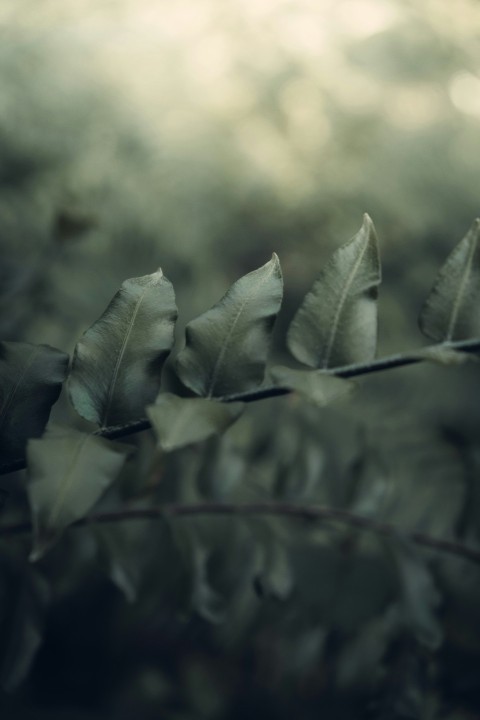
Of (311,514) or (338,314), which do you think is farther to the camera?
(311,514)

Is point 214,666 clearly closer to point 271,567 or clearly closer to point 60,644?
point 60,644

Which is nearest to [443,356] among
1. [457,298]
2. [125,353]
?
[457,298]

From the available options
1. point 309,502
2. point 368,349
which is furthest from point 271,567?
point 368,349

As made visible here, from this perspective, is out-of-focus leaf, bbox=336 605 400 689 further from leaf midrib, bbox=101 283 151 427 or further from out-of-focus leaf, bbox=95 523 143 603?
leaf midrib, bbox=101 283 151 427

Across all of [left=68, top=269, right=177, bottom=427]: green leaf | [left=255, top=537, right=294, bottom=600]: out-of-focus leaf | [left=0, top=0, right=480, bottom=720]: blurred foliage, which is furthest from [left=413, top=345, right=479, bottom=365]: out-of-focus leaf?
[left=0, top=0, right=480, bottom=720]: blurred foliage

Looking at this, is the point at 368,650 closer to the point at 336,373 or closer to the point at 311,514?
the point at 311,514

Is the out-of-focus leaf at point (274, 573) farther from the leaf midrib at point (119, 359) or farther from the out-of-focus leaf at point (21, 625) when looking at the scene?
the leaf midrib at point (119, 359)

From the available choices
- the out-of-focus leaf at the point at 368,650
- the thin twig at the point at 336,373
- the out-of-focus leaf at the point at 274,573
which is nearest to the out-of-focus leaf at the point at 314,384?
the thin twig at the point at 336,373
